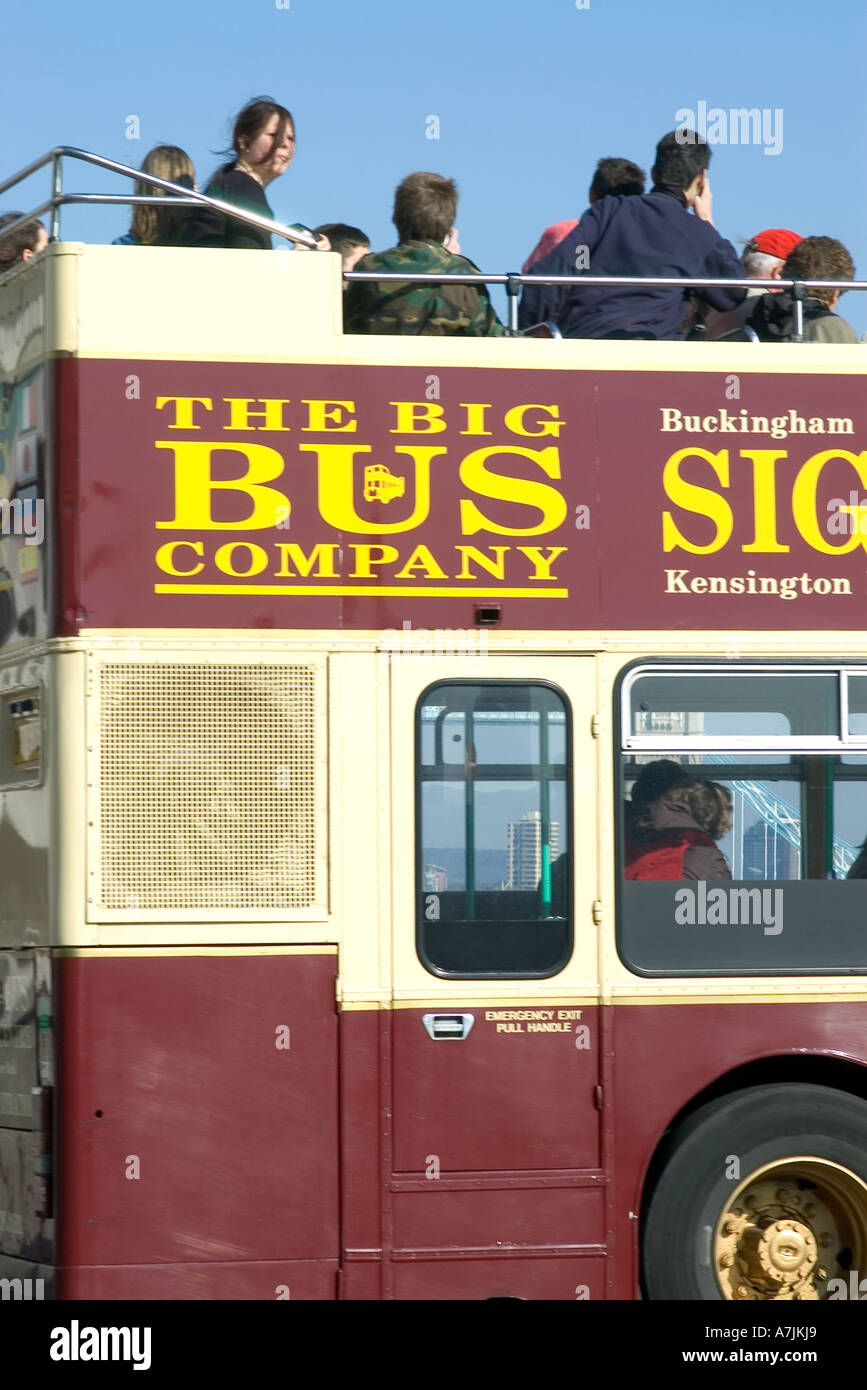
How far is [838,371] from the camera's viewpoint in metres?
6.36

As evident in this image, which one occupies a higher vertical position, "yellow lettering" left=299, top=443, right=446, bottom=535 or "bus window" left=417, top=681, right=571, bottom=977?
"yellow lettering" left=299, top=443, right=446, bottom=535

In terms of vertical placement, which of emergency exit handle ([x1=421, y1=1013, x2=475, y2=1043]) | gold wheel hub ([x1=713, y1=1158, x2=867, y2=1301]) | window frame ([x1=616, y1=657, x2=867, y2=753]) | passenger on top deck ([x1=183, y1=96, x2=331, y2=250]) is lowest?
gold wheel hub ([x1=713, y1=1158, x2=867, y2=1301])

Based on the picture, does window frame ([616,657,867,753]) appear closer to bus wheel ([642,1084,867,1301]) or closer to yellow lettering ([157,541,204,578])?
bus wheel ([642,1084,867,1301])

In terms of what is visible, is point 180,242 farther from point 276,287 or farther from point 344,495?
point 344,495

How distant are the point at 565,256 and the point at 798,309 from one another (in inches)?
38.7

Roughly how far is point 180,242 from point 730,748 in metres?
2.72

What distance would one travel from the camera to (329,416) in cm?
598

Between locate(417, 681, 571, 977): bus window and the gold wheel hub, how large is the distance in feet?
3.72

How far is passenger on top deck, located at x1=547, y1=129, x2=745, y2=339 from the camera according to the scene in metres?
6.54

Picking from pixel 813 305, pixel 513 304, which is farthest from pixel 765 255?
pixel 513 304

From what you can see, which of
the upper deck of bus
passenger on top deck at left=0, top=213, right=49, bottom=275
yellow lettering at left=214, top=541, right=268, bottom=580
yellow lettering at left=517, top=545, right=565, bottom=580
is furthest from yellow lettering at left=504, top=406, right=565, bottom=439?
passenger on top deck at left=0, top=213, right=49, bottom=275

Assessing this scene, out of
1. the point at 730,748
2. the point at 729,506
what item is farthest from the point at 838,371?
the point at 730,748

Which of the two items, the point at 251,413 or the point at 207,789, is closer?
the point at 207,789

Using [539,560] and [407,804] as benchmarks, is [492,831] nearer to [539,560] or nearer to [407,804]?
[407,804]
